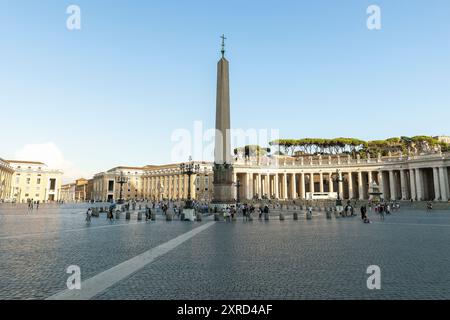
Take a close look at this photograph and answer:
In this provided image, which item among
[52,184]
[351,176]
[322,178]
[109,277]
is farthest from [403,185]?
[52,184]

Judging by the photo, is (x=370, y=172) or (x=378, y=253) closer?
(x=378, y=253)

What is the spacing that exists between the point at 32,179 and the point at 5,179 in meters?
17.9

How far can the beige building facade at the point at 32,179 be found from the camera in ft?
314

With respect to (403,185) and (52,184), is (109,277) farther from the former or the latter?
(52,184)

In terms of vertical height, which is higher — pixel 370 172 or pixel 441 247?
pixel 370 172

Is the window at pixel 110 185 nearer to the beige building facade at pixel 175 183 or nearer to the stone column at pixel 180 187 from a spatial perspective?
the beige building facade at pixel 175 183

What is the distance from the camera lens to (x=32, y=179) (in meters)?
97.8

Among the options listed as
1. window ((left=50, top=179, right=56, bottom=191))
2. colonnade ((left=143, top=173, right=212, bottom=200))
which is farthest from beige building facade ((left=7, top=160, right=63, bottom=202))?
colonnade ((left=143, top=173, right=212, bottom=200))

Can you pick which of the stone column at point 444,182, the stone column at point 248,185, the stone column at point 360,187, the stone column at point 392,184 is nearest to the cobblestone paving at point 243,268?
the stone column at point 444,182

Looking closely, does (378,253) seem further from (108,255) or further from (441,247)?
(108,255)
